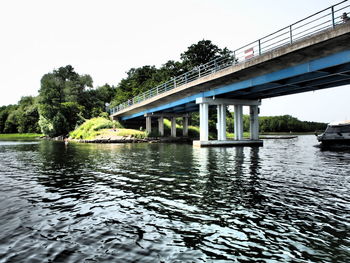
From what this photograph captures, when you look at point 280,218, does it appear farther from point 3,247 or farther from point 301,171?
point 301,171

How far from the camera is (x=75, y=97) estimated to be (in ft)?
286

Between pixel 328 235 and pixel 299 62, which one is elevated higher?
pixel 299 62

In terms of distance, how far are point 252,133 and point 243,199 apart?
32712 mm

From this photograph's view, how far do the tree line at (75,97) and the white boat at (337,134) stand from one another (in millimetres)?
26415

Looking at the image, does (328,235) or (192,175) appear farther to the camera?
(192,175)

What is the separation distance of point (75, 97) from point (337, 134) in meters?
78.2

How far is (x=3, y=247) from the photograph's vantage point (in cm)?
509

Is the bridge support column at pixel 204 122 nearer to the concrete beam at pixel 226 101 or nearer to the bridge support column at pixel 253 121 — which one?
the concrete beam at pixel 226 101

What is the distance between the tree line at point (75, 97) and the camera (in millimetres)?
73688

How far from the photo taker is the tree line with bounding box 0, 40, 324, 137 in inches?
2901

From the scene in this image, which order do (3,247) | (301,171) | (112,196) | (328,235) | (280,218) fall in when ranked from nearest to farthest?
(3,247), (328,235), (280,218), (112,196), (301,171)

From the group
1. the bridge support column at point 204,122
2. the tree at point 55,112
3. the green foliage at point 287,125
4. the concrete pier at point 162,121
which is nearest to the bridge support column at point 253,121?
the bridge support column at point 204,122

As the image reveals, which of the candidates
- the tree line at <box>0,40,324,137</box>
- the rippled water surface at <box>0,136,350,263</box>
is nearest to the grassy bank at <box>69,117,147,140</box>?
the tree line at <box>0,40,324,137</box>

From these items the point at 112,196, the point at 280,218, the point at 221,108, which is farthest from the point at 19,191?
the point at 221,108
